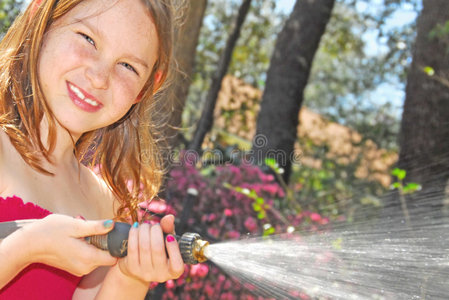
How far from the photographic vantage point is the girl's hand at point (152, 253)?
143 centimetres

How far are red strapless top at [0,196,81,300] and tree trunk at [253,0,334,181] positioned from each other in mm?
5151

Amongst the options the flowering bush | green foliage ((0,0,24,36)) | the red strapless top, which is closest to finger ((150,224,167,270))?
the red strapless top

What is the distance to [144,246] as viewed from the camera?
1439 mm

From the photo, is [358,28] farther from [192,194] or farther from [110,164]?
[110,164]

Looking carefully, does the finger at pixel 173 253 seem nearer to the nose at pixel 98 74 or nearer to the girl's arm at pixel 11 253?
the girl's arm at pixel 11 253

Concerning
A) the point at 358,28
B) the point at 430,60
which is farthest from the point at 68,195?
the point at 358,28

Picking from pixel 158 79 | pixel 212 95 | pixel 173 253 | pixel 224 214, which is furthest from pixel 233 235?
pixel 212 95

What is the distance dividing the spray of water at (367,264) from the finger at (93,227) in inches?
10.0

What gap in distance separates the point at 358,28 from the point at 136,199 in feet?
34.1

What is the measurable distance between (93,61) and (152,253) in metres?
0.61

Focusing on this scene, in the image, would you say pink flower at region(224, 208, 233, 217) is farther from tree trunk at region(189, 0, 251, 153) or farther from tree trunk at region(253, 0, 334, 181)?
tree trunk at region(253, 0, 334, 181)

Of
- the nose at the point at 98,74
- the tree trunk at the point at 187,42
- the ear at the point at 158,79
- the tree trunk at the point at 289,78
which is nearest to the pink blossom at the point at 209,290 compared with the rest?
the tree trunk at the point at 187,42

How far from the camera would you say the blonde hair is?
179cm

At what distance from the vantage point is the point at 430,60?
18.6 ft
